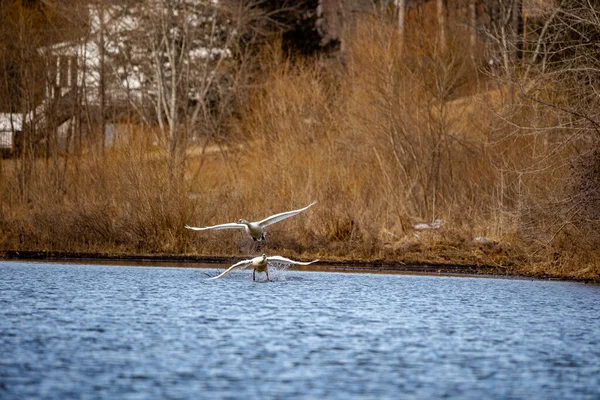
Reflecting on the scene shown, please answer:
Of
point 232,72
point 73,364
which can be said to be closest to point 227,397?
point 73,364

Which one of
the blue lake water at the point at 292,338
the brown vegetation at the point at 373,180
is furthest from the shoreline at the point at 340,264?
the blue lake water at the point at 292,338

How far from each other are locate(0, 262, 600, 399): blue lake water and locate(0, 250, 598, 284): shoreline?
1618 mm

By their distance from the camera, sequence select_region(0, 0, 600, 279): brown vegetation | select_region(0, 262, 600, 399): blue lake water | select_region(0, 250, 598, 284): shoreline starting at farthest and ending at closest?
select_region(0, 0, 600, 279): brown vegetation
select_region(0, 250, 598, 284): shoreline
select_region(0, 262, 600, 399): blue lake water

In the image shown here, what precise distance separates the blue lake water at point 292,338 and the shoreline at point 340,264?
1618 mm

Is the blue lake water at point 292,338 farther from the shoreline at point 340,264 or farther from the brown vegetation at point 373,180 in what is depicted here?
the brown vegetation at point 373,180

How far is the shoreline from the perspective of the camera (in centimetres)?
2102

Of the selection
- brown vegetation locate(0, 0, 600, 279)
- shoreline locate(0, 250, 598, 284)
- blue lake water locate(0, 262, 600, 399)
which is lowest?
blue lake water locate(0, 262, 600, 399)

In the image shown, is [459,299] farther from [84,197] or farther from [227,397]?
[84,197]

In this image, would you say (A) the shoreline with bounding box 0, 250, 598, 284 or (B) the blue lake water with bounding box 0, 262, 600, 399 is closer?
(B) the blue lake water with bounding box 0, 262, 600, 399

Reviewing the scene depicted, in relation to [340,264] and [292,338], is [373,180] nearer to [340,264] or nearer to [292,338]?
[340,264]

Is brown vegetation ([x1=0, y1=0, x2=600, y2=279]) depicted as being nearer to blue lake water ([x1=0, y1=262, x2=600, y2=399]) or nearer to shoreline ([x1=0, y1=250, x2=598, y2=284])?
shoreline ([x1=0, y1=250, x2=598, y2=284])

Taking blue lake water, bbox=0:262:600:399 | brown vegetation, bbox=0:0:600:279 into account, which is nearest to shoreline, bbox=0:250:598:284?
brown vegetation, bbox=0:0:600:279

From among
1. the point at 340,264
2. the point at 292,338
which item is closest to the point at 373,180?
the point at 340,264

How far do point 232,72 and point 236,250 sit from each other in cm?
1779
